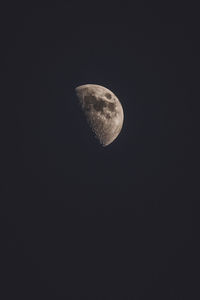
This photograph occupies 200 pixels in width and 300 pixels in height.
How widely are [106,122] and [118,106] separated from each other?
150 cm

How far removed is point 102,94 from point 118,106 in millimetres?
1197

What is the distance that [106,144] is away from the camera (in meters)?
14.1

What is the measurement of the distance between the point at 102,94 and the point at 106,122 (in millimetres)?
1534

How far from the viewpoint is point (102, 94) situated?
1373 cm

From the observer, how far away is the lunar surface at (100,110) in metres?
13.1

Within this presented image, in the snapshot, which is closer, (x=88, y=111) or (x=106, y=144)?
(x=88, y=111)

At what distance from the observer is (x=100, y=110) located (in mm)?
13188

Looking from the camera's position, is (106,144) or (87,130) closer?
(87,130)

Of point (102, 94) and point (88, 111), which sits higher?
point (102, 94)

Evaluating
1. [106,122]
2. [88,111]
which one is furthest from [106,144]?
[88,111]

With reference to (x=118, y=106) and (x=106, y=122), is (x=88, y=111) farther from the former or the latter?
(x=118, y=106)

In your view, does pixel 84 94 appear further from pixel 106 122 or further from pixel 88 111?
pixel 106 122

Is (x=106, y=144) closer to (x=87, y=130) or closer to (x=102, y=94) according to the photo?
(x=87, y=130)

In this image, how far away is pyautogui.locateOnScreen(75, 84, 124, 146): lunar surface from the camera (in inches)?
515
